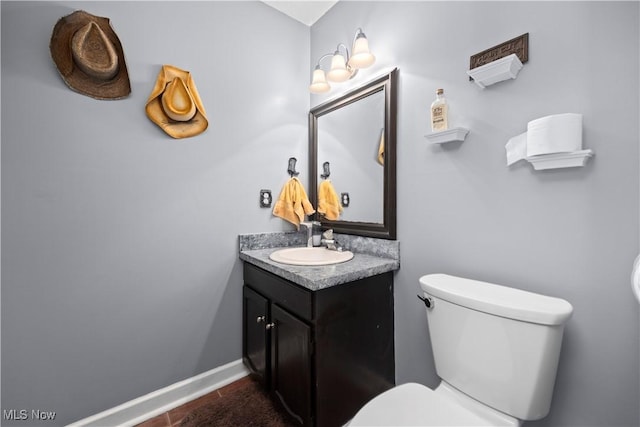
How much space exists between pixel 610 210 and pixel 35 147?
6.96ft

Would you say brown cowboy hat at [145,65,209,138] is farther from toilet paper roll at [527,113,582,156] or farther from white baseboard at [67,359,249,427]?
toilet paper roll at [527,113,582,156]

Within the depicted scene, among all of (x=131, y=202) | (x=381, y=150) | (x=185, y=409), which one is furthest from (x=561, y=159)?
(x=185, y=409)

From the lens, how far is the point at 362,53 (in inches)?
54.6

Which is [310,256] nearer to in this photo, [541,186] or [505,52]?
[541,186]

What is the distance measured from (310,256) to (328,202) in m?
0.42

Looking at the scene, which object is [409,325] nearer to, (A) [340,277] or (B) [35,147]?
(A) [340,277]

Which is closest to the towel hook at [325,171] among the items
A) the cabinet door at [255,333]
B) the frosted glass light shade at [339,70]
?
the frosted glass light shade at [339,70]

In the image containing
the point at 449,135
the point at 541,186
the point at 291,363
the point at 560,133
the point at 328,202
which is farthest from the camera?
the point at 328,202

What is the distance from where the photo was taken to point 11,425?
1096mm

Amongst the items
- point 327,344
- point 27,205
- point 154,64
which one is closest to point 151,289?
point 27,205

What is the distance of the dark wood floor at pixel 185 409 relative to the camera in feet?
4.36

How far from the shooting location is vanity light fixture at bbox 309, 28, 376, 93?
1.39 meters

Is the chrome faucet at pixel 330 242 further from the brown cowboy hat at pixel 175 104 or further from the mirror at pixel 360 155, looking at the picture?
the brown cowboy hat at pixel 175 104

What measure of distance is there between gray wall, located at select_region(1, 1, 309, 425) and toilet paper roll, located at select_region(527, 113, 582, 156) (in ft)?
4.57
